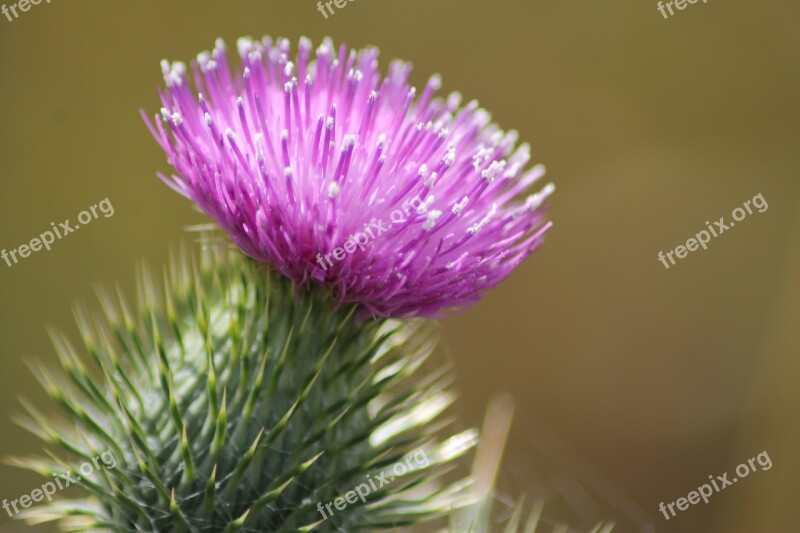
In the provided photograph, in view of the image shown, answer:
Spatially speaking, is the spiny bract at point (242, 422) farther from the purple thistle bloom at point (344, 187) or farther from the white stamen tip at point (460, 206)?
the white stamen tip at point (460, 206)

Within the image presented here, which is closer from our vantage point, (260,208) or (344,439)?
(260,208)

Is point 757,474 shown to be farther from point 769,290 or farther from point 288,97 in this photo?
point 288,97


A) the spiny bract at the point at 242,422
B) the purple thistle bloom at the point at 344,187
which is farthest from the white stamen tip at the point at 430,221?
the spiny bract at the point at 242,422

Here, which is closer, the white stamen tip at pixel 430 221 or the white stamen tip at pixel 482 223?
the white stamen tip at pixel 430 221

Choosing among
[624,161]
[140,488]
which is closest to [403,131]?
[140,488]

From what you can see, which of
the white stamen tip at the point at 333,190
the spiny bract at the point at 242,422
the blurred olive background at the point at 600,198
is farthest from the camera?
the blurred olive background at the point at 600,198

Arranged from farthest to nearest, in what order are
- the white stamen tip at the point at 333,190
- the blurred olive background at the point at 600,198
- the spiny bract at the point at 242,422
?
the blurred olive background at the point at 600,198
the spiny bract at the point at 242,422
the white stamen tip at the point at 333,190
